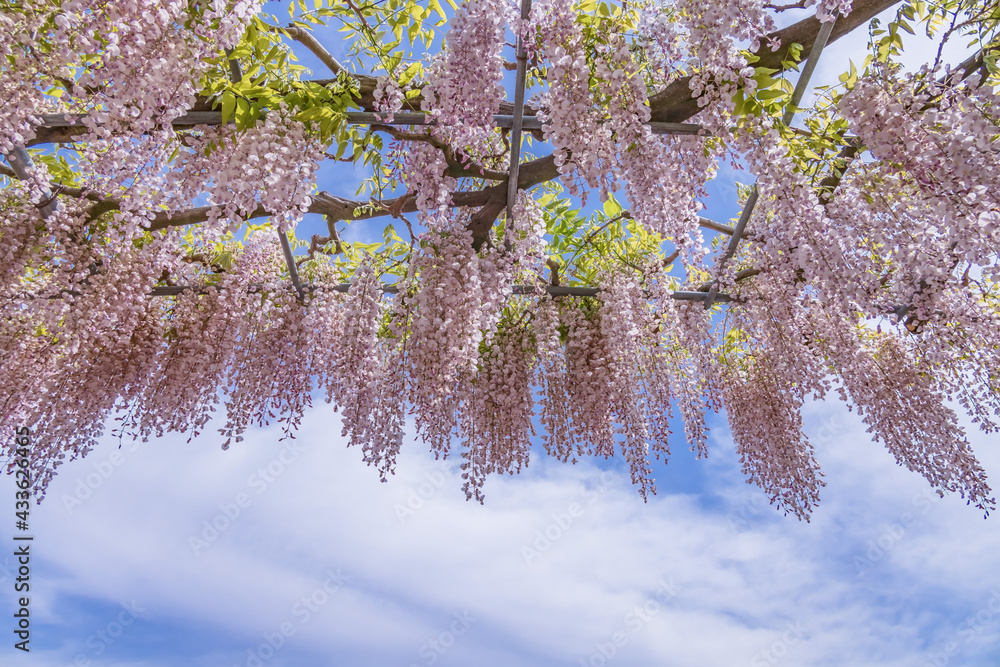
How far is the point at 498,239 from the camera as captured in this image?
11.8 ft

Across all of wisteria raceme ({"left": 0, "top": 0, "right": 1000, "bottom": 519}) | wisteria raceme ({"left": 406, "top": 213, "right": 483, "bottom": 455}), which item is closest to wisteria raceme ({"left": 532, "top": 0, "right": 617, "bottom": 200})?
wisteria raceme ({"left": 0, "top": 0, "right": 1000, "bottom": 519})

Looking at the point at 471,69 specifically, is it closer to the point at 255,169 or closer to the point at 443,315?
the point at 255,169

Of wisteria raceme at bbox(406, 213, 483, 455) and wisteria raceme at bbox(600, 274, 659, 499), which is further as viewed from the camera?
wisteria raceme at bbox(600, 274, 659, 499)

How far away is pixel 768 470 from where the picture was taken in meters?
4.46

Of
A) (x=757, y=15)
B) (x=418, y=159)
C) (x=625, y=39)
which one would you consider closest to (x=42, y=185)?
(x=418, y=159)

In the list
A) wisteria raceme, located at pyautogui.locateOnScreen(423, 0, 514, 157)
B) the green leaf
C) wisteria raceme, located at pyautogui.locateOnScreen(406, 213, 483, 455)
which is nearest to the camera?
the green leaf

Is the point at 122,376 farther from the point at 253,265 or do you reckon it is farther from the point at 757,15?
the point at 757,15

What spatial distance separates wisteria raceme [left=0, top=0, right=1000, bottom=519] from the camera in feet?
7.12

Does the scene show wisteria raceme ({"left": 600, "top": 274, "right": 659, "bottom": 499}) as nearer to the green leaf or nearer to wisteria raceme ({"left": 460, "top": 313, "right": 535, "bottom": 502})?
wisteria raceme ({"left": 460, "top": 313, "right": 535, "bottom": 502})

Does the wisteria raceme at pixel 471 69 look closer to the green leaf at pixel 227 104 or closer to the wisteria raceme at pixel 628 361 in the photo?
the green leaf at pixel 227 104

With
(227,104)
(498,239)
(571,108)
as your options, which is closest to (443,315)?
(498,239)

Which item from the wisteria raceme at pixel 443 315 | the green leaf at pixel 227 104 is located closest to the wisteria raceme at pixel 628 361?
the wisteria raceme at pixel 443 315

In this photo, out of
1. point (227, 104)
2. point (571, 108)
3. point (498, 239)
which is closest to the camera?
point (227, 104)

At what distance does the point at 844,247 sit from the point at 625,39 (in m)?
1.28
